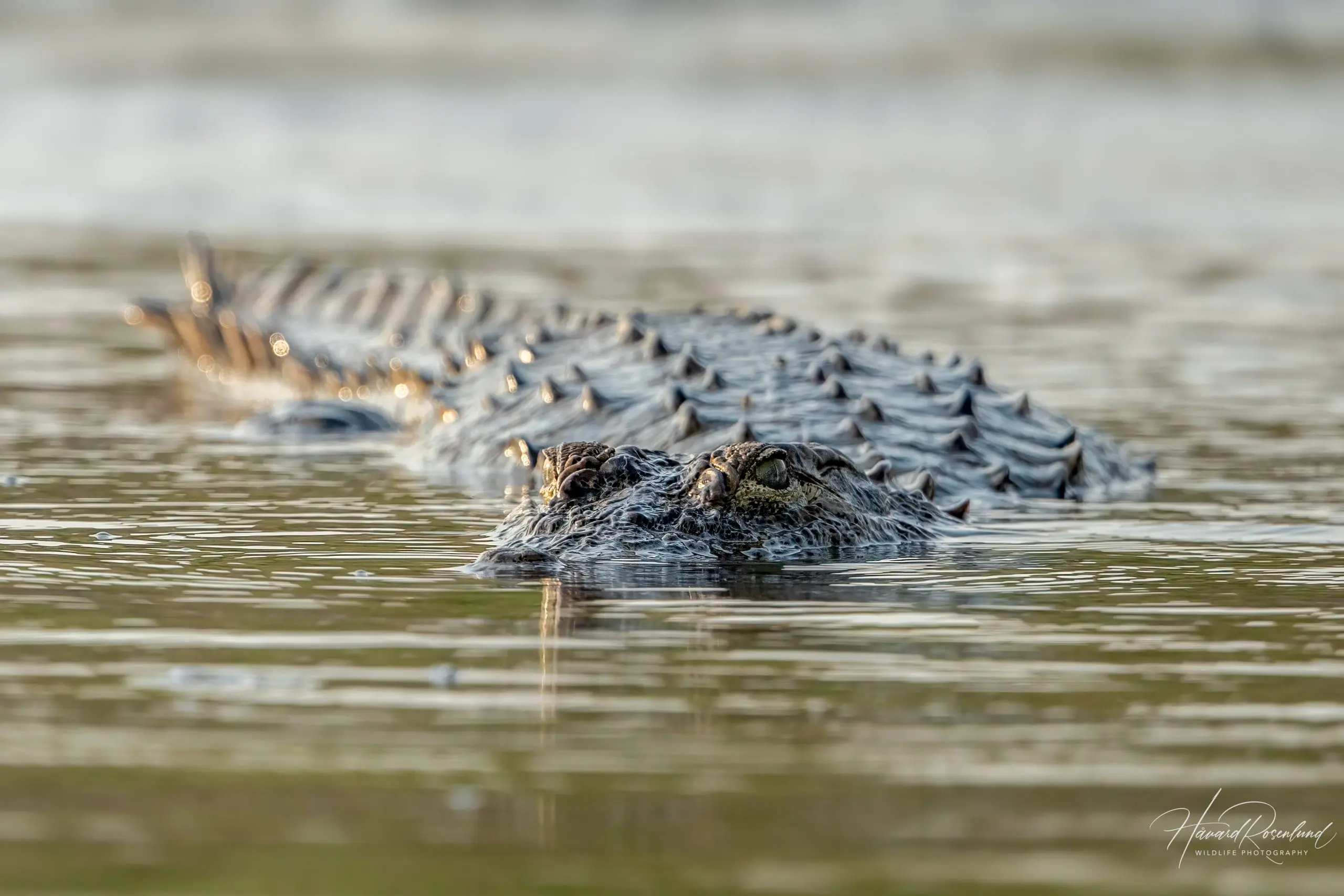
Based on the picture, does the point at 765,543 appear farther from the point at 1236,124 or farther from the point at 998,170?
the point at 1236,124

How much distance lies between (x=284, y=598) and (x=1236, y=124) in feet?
77.5

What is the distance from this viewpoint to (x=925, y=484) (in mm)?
7949

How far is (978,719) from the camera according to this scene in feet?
14.9

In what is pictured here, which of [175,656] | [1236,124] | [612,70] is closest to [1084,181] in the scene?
[1236,124]

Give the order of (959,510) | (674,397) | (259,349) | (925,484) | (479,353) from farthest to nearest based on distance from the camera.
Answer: (259,349), (479,353), (674,397), (925,484), (959,510)

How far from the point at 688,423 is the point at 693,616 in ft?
8.01

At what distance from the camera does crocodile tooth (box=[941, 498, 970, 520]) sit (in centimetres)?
771

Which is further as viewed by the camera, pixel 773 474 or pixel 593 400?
pixel 593 400

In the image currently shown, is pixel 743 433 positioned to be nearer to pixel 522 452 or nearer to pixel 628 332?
pixel 522 452

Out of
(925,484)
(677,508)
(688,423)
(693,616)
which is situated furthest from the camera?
(688,423)

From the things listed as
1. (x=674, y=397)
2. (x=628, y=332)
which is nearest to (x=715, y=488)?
(x=674, y=397)

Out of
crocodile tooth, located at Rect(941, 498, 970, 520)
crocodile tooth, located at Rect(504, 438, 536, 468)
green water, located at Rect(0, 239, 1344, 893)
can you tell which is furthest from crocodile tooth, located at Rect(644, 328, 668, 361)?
crocodile tooth, located at Rect(941, 498, 970, 520)

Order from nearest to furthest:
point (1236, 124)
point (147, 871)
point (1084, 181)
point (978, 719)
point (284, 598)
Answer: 1. point (147, 871)
2. point (978, 719)
3. point (284, 598)
4. point (1084, 181)
5. point (1236, 124)

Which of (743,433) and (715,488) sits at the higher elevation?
(743,433)
